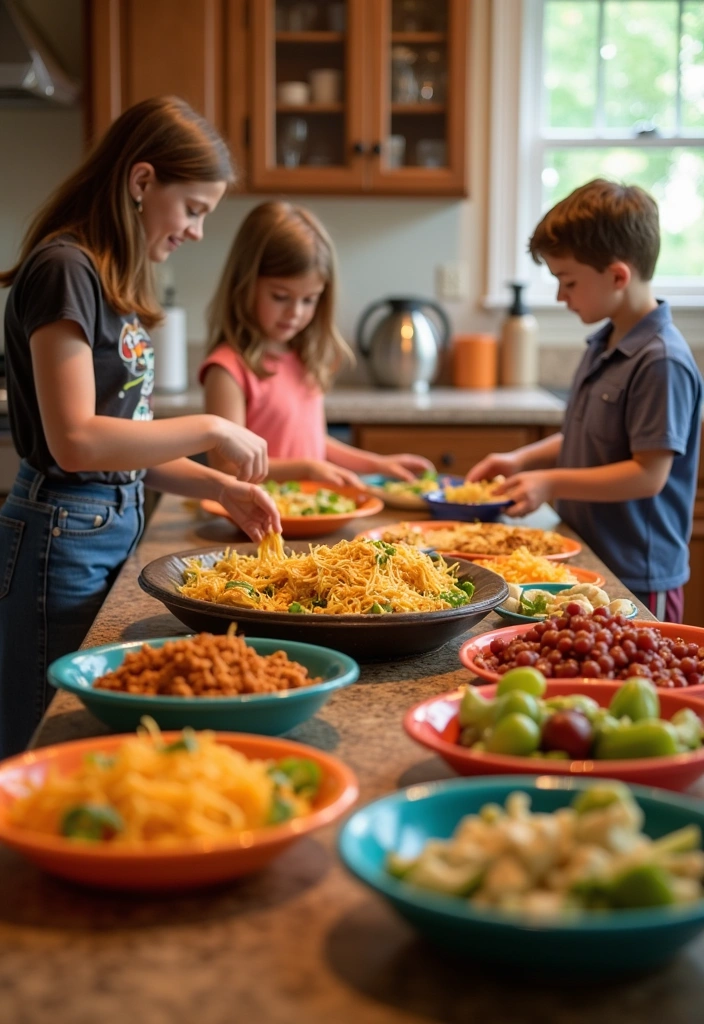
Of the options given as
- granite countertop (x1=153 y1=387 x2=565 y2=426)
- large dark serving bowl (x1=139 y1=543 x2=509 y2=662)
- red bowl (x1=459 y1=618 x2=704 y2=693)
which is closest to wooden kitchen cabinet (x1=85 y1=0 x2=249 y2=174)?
granite countertop (x1=153 y1=387 x2=565 y2=426)

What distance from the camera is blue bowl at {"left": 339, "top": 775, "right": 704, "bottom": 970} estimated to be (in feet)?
2.36

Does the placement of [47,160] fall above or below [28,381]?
above

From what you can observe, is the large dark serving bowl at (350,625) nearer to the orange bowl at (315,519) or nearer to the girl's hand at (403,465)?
the orange bowl at (315,519)

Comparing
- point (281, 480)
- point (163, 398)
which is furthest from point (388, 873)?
point (163, 398)

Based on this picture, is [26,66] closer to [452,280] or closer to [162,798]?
[452,280]

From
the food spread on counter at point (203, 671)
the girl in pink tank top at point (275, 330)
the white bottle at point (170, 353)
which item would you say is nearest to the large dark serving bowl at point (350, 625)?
the food spread on counter at point (203, 671)

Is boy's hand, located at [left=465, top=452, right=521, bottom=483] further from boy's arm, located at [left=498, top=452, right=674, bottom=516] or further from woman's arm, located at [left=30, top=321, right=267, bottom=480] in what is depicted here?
woman's arm, located at [left=30, top=321, right=267, bottom=480]

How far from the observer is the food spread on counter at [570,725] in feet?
3.29

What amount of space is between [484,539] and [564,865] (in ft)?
4.42

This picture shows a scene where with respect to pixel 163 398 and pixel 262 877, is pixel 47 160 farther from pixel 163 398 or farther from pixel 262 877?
pixel 262 877

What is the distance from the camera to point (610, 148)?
4820mm

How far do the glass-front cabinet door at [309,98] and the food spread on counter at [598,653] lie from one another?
324 cm

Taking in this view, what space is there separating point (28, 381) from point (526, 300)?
3142 mm

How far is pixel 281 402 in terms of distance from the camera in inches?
119
